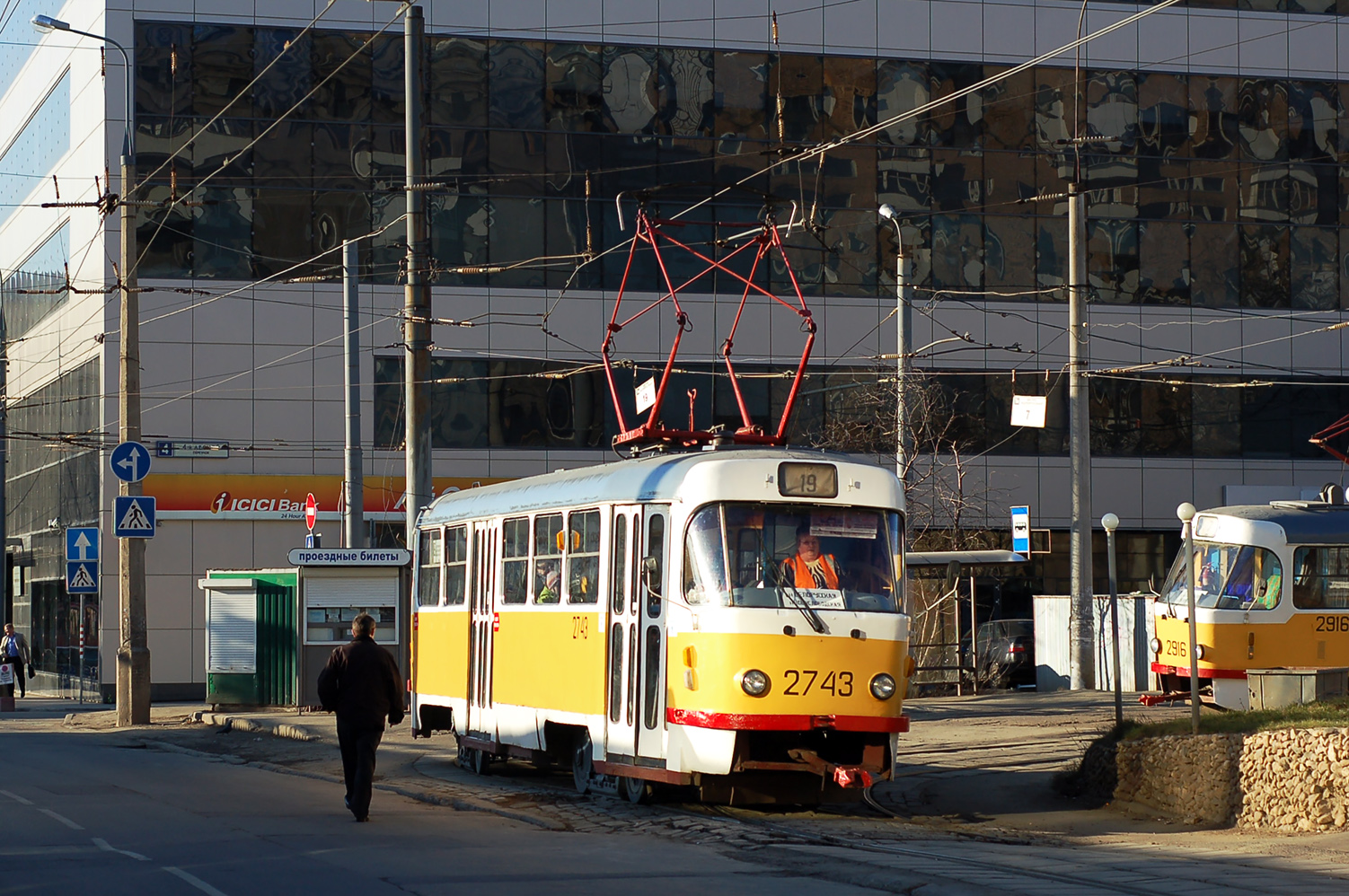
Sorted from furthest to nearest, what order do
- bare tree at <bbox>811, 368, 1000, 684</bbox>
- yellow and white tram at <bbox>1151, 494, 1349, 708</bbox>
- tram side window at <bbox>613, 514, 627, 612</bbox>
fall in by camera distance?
bare tree at <bbox>811, 368, 1000, 684</bbox>, yellow and white tram at <bbox>1151, 494, 1349, 708</bbox>, tram side window at <bbox>613, 514, 627, 612</bbox>

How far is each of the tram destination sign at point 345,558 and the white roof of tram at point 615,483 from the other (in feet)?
29.1

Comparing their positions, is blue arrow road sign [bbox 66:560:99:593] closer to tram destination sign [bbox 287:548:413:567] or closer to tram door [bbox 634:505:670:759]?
tram destination sign [bbox 287:548:413:567]

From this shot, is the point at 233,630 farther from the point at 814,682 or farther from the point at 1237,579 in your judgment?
the point at 814,682

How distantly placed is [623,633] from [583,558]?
4.05 ft

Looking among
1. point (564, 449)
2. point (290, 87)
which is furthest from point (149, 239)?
point (564, 449)

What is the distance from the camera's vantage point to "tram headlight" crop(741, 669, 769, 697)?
44.0 feet

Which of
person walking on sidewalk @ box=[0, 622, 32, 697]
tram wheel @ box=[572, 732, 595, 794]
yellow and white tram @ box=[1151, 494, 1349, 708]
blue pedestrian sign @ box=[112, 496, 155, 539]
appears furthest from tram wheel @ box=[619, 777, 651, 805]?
person walking on sidewalk @ box=[0, 622, 32, 697]

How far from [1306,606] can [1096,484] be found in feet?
62.1

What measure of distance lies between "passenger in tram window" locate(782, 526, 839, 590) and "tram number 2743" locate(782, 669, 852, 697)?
2.32 ft

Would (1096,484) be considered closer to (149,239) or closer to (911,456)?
(911,456)

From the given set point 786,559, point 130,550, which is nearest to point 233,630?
point 130,550

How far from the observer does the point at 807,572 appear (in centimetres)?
1392

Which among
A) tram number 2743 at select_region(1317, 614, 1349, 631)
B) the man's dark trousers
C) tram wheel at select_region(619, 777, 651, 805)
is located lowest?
tram wheel at select_region(619, 777, 651, 805)

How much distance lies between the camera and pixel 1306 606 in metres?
23.9
